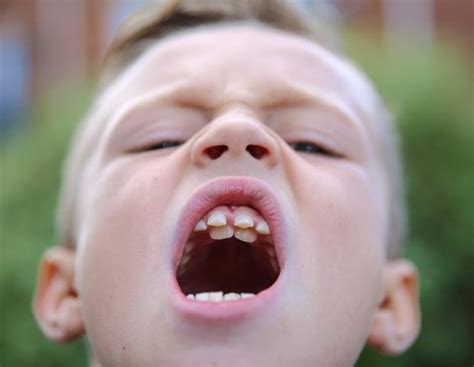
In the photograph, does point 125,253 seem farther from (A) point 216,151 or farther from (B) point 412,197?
(B) point 412,197

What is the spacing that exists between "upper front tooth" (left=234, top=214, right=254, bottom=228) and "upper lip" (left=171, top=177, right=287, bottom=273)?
1 cm

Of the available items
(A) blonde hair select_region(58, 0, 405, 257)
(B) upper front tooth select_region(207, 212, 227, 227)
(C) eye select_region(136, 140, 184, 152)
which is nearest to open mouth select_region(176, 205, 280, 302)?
(B) upper front tooth select_region(207, 212, 227, 227)

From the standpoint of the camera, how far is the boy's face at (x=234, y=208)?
2.35ft

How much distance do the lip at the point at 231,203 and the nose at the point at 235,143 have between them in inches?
1.3

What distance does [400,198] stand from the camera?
3.66ft

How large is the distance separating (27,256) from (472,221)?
99 centimetres

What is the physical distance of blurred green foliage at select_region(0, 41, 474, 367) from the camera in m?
1.46

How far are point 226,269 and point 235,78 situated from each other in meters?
0.26

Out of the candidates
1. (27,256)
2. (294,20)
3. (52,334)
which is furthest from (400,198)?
(27,256)

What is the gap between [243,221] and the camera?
75 centimetres

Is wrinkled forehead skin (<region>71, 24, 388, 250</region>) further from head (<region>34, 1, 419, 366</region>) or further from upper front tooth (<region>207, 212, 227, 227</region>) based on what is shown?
upper front tooth (<region>207, 212, 227, 227</region>)

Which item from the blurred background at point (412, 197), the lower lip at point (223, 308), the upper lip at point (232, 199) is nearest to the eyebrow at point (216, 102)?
the upper lip at point (232, 199)

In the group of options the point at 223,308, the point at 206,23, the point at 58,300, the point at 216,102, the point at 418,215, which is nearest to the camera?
the point at 223,308

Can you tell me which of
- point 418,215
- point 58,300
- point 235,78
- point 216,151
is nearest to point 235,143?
point 216,151
